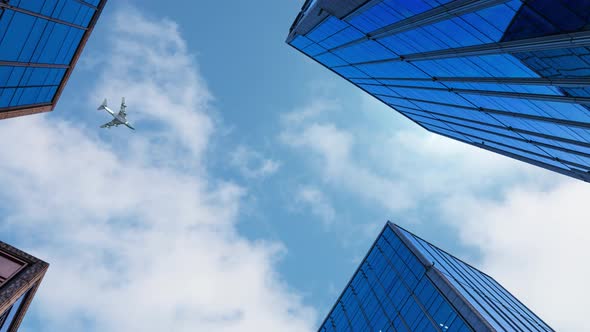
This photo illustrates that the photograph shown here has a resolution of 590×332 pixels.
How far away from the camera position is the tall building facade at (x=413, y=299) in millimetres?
31125

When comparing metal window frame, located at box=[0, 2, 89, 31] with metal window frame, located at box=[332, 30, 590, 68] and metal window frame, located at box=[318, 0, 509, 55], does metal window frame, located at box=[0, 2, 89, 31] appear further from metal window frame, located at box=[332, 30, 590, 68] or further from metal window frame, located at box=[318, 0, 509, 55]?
metal window frame, located at box=[332, 30, 590, 68]

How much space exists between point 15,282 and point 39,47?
53.6 feet

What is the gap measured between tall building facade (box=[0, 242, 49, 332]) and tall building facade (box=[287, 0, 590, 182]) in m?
28.3

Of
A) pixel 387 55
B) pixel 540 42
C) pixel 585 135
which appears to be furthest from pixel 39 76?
pixel 585 135

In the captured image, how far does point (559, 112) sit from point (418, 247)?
2768 cm

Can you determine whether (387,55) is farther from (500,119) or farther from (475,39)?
(475,39)

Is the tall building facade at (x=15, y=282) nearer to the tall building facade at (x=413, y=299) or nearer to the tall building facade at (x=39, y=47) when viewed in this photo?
the tall building facade at (x=39, y=47)

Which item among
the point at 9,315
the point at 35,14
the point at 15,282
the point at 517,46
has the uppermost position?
the point at 517,46

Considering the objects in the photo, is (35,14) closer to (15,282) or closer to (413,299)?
(15,282)

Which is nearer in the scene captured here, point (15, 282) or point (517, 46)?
point (517, 46)

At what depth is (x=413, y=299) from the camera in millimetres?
37406

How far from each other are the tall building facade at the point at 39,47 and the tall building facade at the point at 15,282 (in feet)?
34.3

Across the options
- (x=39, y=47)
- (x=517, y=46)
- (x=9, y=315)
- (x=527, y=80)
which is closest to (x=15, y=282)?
(x=9, y=315)

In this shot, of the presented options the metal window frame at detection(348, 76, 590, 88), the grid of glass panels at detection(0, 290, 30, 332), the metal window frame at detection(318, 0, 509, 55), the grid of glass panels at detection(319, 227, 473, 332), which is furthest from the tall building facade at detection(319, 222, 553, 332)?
the grid of glass panels at detection(0, 290, 30, 332)
